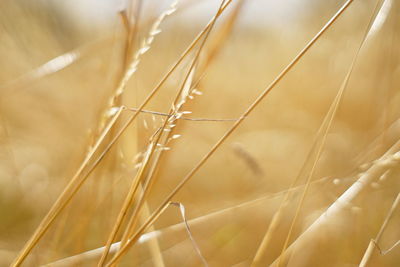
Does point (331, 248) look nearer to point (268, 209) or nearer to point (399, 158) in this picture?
point (268, 209)

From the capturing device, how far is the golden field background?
1.56 ft

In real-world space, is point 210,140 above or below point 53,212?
below

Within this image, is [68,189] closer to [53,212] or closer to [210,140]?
[53,212]

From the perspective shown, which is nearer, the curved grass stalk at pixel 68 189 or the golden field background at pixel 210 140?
the curved grass stalk at pixel 68 189

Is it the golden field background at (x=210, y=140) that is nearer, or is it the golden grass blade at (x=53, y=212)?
the golden grass blade at (x=53, y=212)

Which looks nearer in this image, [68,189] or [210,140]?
[68,189]

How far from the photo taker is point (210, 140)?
1203 millimetres

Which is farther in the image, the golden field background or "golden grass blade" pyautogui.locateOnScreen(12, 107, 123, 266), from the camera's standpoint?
the golden field background

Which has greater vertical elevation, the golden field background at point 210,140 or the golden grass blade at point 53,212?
the golden grass blade at point 53,212

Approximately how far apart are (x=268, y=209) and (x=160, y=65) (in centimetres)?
137

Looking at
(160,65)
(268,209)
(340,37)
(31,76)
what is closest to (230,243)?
(268,209)

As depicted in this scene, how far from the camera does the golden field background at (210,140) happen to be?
475mm

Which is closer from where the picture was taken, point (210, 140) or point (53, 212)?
point (53, 212)

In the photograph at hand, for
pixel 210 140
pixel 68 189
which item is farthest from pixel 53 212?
pixel 210 140
